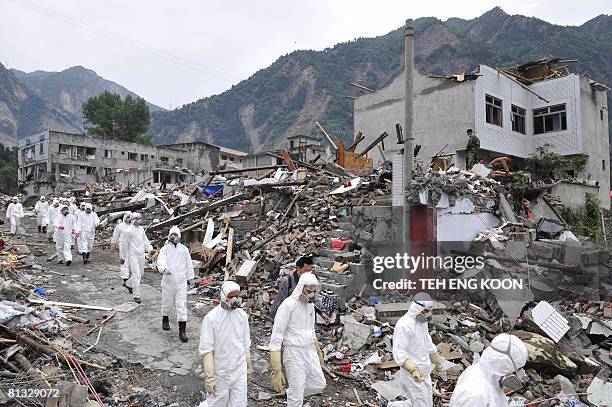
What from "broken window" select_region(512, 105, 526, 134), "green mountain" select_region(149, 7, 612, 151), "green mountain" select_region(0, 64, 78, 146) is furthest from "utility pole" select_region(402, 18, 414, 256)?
"green mountain" select_region(0, 64, 78, 146)

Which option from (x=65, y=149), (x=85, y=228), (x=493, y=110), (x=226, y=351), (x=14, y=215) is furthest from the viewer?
(x=65, y=149)

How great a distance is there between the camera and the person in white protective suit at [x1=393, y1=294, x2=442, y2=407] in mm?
4145

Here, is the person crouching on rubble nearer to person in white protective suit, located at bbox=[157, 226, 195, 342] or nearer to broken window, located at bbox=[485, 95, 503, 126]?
person in white protective suit, located at bbox=[157, 226, 195, 342]

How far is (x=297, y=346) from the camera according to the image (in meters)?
4.16

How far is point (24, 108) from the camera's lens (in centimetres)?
11244

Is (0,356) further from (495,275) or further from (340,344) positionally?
(495,275)

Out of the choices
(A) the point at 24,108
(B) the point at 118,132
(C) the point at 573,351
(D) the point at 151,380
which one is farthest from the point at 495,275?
(A) the point at 24,108

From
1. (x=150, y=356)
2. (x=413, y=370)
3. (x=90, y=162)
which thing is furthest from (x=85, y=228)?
(x=90, y=162)

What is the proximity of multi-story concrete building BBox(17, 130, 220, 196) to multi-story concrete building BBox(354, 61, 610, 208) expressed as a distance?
61.7 feet

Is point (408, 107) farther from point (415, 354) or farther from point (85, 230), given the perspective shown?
point (85, 230)

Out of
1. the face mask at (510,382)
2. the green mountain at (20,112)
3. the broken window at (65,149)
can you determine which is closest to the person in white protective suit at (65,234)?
the face mask at (510,382)

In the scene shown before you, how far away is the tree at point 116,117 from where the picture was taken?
45969 millimetres

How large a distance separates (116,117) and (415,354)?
48516mm

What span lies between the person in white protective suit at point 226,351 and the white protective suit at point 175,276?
236 cm
